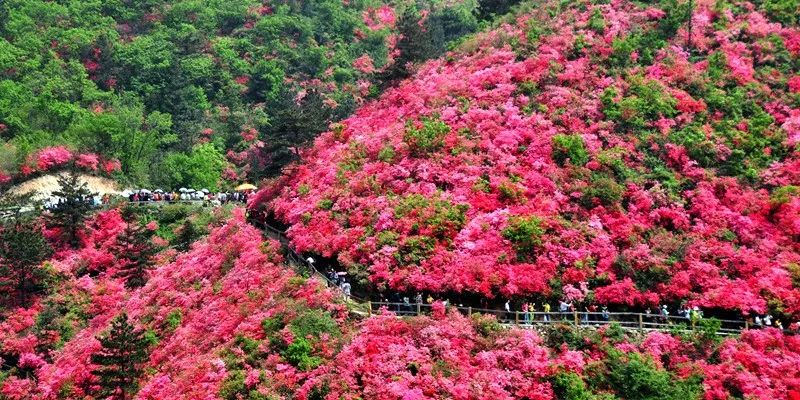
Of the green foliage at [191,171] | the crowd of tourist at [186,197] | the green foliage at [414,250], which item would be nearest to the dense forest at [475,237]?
the green foliage at [414,250]

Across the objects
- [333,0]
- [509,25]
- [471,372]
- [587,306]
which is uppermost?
[333,0]

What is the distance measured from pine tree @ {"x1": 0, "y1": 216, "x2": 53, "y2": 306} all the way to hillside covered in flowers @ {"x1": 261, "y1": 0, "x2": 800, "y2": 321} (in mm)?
13301

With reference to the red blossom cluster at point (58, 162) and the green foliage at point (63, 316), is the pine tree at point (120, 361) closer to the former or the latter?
the green foliage at point (63, 316)

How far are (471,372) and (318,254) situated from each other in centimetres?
1032

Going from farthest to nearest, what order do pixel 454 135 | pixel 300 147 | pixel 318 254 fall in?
1. pixel 300 147
2. pixel 454 135
3. pixel 318 254

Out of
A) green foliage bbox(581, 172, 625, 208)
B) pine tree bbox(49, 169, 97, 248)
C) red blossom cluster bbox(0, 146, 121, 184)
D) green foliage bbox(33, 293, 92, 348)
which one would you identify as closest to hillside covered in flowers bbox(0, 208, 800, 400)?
green foliage bbox(33, 293, 92, 348)

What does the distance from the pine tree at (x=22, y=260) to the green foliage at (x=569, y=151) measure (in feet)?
95.4

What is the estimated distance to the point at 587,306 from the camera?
1201 inches

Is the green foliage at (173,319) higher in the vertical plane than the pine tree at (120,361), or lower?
higher

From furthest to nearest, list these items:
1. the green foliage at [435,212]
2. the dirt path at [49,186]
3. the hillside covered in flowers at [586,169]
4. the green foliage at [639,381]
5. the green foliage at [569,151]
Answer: the dirt path at [49,186] < the green foliage at [569,151] < the green foliage at [435,212] < the hillside covered in flowers at [586,169] < the green foliage at [639,381]

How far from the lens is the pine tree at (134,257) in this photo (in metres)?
44.2

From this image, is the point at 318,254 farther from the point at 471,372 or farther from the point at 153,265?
the point at 153,265

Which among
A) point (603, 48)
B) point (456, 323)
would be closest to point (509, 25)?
point (603, 48)

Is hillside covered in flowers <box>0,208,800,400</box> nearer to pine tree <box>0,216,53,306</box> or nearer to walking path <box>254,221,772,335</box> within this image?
walking path <box>254,221,772,335</box>
